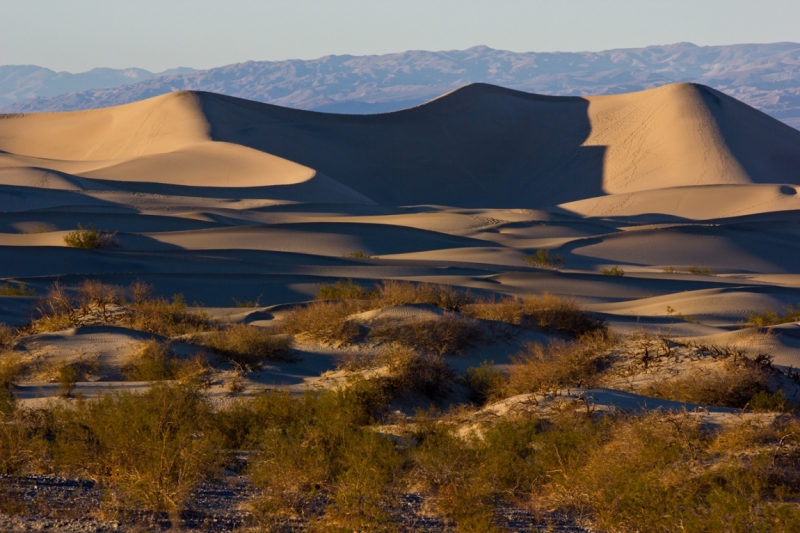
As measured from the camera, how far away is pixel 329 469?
22.6 feet

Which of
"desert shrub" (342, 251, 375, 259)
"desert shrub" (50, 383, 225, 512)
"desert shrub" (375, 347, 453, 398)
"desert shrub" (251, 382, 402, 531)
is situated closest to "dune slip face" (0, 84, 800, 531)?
"desert shrub" (375, 347, 453, 398)

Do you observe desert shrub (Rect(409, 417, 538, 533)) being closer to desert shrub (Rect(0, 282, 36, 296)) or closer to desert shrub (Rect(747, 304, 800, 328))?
desert shrub (Rect(747, 304, 800, 328))

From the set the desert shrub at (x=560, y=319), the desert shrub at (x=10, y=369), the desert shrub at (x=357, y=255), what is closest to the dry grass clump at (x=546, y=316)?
the desert shrub at (x=560, y=319)

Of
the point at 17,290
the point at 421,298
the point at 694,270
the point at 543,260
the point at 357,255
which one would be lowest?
the point at 694,270

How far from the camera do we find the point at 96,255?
23859 mm

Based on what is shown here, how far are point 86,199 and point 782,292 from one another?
A: 1127 inches

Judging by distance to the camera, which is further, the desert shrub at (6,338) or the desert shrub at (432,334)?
the desert shrub at (432,334)

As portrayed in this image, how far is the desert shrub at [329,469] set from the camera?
589cm

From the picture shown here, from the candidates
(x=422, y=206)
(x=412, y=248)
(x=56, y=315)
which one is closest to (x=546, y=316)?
(x=56, y=315)

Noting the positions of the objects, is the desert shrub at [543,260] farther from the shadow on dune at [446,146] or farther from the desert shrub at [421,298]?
the shadow on dune at [446,146]

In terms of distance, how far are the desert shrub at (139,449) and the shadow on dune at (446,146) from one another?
51090 mm

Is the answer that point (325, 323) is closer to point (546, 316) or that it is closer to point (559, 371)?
point (546, 316)

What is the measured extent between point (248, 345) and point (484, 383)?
3.41m

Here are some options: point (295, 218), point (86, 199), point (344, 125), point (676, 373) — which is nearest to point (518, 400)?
point (676, 373)
